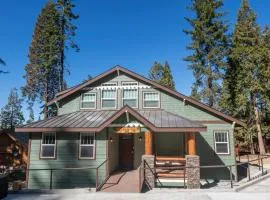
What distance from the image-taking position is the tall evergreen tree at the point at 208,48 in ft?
101

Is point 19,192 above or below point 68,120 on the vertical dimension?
below

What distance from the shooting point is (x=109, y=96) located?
18016 millimetres

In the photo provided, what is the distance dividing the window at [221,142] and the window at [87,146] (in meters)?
8.05

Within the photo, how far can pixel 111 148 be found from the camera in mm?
15586

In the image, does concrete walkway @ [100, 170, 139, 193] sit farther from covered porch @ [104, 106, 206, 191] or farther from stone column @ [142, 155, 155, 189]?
stone column @ [142, 155, 155, 189]

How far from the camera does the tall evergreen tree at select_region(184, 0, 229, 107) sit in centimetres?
3080

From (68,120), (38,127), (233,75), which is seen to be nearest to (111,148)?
(68,120)

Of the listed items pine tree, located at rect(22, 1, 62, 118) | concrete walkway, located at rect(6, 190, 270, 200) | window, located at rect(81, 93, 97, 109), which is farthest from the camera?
pine tree, located at rect(22, 1, 62, 118)

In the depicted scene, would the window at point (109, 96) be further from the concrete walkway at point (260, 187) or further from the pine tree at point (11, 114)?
the pine tree at point (11, 114)

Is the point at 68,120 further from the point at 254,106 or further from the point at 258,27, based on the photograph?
the point at 258,27

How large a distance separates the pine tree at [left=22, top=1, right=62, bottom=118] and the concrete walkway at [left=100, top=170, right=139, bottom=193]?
71.1 ft

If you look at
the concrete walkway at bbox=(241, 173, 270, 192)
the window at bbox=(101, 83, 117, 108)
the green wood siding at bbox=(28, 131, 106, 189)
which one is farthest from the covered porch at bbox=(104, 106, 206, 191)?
the concrete walkway at bbox=(241, 173, 270, 192)

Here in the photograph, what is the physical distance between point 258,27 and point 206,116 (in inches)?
798

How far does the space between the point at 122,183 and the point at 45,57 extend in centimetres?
2458
